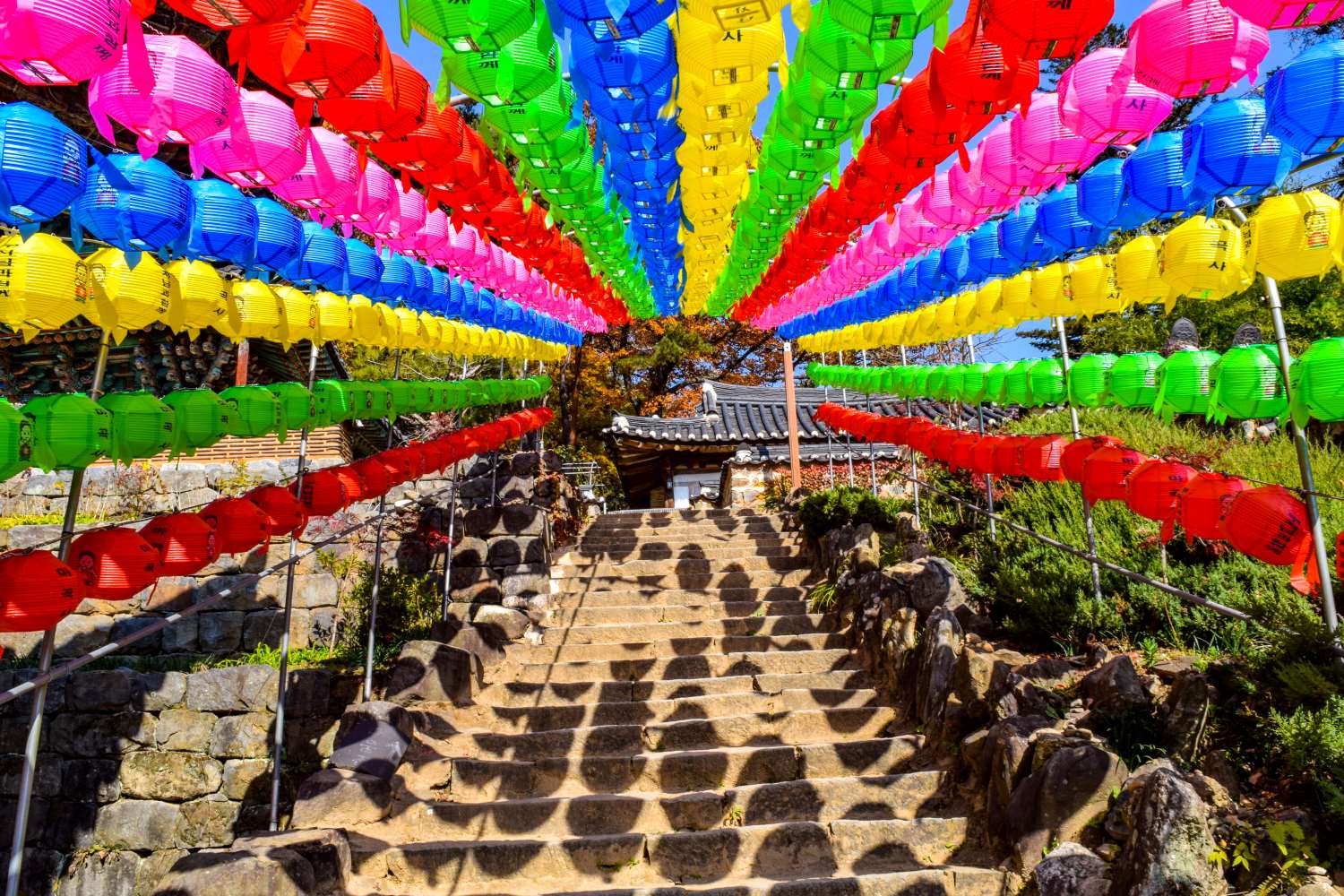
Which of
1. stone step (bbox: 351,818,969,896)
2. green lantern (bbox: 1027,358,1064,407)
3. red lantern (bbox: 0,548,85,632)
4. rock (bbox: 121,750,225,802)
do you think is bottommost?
rock (bbox: 121,750,225,802)

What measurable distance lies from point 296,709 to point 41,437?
7.16 m

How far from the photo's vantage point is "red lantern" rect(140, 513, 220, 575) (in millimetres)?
5031

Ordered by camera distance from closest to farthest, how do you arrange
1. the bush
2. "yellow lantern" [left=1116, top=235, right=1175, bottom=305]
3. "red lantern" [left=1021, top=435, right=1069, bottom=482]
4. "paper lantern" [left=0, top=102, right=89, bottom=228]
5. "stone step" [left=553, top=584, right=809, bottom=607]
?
"paper lantern" [left=0, top=102, right=89, bottom=228], "yellow lantern" [left=1116, top=235, right=1175, bottom=305], "red lantern" [left=1021, top=435, right=1069, bottom=482], "stone step" [left=553, top=584, right=809, bottom=607], the bush

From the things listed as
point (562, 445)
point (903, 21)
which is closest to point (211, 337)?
point (562, 445)

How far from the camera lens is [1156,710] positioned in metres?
5.22

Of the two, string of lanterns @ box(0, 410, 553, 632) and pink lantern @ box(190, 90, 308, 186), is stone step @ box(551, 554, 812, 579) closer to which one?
string of lanterns @ box(0, 410, 553, 632)

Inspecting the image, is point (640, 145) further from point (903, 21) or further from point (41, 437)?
point (41, 437)

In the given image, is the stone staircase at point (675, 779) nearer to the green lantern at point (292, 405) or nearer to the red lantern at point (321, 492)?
the red lantern at point (321, 492)

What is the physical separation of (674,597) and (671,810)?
4343 mm

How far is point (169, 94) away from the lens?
3107 millimetres

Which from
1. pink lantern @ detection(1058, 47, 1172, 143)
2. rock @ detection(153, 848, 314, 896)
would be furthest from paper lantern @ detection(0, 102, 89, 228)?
pink lantern @ detection(1058, 47, 1172, 143)

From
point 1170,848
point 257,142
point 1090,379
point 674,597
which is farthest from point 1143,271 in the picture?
point 674,597

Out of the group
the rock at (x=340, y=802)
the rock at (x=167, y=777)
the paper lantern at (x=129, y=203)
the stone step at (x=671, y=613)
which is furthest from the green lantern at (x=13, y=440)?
the rock at (x=167, y=777)

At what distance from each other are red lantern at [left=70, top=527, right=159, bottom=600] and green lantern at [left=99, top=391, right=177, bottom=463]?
0.49 meters
